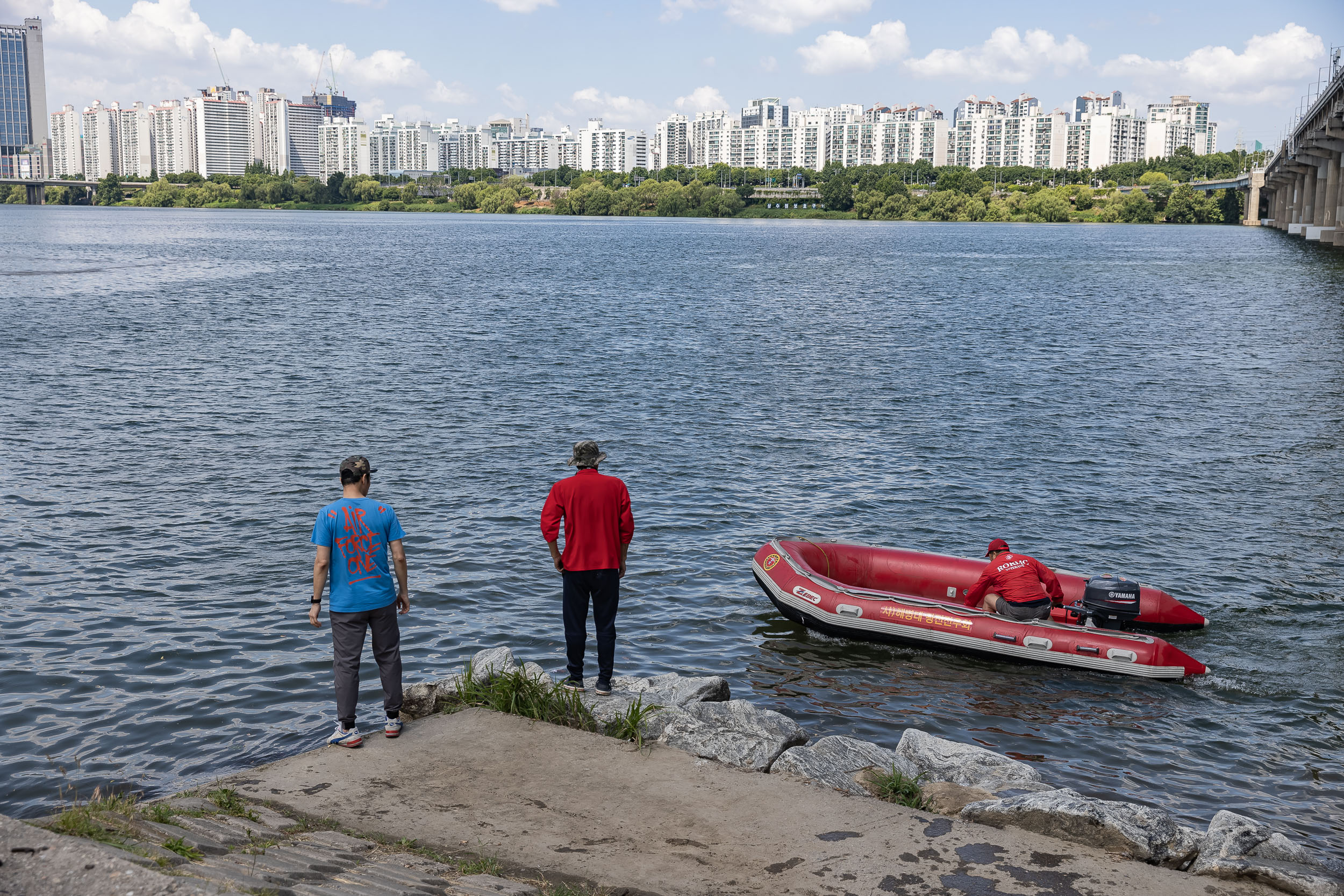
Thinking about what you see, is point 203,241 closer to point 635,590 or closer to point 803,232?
point 803,232

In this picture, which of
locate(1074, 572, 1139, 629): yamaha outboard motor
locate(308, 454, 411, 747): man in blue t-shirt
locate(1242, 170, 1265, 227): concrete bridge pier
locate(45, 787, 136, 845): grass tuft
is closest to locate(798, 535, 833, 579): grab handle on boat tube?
locate(1074, 572, 1139, 629): yamaha outboard motor

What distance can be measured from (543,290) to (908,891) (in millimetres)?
56074

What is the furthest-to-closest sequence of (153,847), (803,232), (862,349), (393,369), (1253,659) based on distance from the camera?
(803,232)
(862,349)
(393,369)
(1253,659)
(153,847)

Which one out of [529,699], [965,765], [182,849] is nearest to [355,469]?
[529,699]

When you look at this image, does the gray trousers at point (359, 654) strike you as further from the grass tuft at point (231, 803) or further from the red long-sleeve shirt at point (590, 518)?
the red long-sleeve shirt at point (590, 518)

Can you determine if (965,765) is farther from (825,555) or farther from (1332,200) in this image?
(1332,200)

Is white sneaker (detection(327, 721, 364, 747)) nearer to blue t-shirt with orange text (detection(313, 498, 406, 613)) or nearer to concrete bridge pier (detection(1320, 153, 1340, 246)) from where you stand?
blue t-shirt with orange text (detection(313, 498, 406, 613))

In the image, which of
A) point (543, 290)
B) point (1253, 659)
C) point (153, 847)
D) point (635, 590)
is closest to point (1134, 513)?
point (1253, 659)

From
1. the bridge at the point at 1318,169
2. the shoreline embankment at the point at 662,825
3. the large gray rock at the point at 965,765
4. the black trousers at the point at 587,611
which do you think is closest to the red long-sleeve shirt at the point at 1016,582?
the large gray rock at the point at 965,765

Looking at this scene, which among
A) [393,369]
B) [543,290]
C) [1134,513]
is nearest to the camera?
[1134,513]

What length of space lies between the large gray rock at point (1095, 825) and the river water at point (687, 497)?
2.49m

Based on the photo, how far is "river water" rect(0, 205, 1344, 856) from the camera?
34.7 ft

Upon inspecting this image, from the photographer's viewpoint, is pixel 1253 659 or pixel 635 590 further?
pixel 635 590

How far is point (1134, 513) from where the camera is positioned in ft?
59.8
